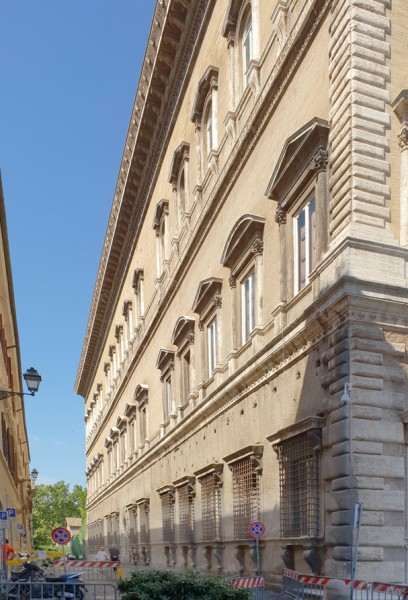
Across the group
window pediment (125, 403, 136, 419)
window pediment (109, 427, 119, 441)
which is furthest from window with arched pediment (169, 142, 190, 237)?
window pediment (109, 427, 119, 441)

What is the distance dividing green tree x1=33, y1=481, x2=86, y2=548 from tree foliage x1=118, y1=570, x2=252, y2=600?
135 m

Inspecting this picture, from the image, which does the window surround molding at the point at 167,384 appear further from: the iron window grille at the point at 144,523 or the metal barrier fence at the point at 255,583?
the metal barrier fence at the point at 255,583

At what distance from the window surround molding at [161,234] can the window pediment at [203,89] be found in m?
5.37

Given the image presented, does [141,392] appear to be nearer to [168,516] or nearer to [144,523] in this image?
[144,523]

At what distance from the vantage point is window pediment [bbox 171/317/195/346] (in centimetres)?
2297

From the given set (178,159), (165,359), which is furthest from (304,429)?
(178,159)

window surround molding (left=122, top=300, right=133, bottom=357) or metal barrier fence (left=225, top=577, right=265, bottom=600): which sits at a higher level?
window surround molding (left=122, top=300, right=133, bottom=357)

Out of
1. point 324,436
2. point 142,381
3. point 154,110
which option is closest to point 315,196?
point 324,436

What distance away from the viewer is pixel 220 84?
20.9 meters

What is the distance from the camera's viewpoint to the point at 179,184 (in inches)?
1032

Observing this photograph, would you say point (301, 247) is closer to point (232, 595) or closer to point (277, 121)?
point (277, 121)

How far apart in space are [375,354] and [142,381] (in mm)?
22494

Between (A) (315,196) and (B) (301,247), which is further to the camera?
(B) (301,247)

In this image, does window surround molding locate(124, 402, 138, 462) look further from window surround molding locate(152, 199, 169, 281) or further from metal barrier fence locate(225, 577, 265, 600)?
metal barrier fence locate(225, 577, 265, 600)
